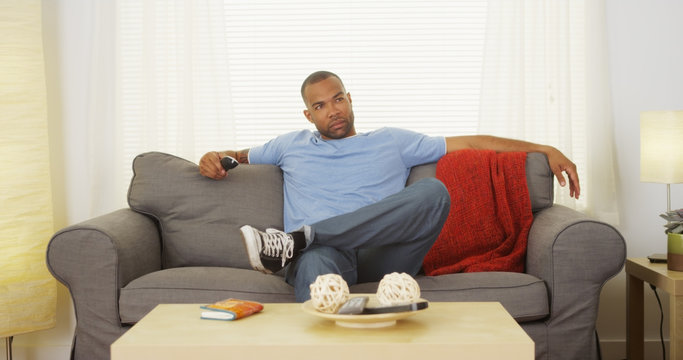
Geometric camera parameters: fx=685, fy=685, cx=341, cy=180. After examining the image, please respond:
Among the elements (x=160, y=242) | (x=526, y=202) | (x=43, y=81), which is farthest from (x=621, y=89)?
(x=43, y=81)

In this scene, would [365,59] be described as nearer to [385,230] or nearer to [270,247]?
[385,230]

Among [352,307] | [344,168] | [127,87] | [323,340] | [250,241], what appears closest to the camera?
[323,340]

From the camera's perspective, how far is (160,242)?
2.90 metres

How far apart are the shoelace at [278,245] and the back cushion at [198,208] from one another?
2.13ft

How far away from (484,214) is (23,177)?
198 cm

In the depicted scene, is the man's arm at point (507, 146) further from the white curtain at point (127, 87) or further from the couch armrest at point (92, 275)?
the couch armrest at point (92, 275)

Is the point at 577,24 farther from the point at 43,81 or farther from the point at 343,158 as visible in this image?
the point at 43,81

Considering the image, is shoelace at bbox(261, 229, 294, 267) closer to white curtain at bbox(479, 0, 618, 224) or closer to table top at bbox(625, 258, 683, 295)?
table top at bbox(625, 258, 683, 295)

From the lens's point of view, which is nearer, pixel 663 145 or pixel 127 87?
pixel 663 145

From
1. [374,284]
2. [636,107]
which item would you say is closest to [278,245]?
[374,284]

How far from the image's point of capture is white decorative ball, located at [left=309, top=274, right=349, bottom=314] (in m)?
1.60

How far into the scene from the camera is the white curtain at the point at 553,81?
3.30 metres

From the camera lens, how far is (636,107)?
3.35 m

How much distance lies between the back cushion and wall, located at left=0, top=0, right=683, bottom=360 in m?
1.07
